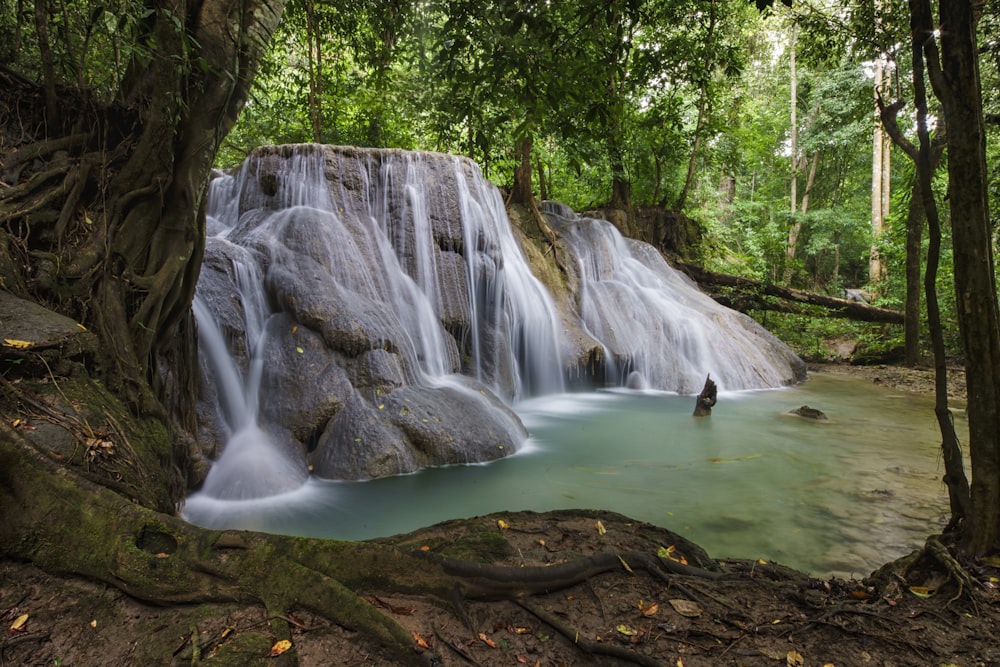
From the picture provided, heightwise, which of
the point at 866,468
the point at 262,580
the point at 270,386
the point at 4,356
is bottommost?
the point at 866,468

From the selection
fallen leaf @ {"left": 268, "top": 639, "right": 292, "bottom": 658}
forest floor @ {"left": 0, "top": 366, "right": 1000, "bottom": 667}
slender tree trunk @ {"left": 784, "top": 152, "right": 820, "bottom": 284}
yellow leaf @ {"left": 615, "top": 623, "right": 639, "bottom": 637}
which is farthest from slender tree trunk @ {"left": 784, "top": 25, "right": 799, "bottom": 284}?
fallen leaf @ {"left": 268, "top": 639, "right": 292, "bottom": 658}

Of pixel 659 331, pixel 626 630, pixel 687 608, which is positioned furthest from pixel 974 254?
pixel 659 331

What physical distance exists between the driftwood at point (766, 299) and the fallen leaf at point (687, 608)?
15.3m

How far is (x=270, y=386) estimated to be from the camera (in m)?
6.46

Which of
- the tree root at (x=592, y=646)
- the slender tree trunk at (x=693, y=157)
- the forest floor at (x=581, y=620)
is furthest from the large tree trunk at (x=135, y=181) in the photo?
the slender tree trunk at (x=693, y=157)

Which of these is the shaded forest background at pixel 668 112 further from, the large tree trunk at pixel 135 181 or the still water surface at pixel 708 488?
the still water surface at pixel 708 488

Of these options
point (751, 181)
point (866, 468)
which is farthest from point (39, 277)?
point (751, 181)

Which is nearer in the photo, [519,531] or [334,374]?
[519,531]

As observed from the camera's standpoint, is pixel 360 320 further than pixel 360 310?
No

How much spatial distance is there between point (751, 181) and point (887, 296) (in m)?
13.1

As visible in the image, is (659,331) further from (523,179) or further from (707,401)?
(523,179)

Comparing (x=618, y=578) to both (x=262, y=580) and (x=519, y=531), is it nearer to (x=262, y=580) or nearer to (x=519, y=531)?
(x=519, y=531)

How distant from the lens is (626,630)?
2.50m

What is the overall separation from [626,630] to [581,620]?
0.64 ft
